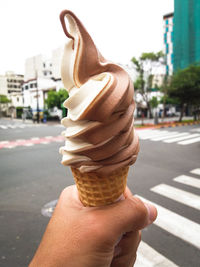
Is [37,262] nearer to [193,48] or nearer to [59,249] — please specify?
[59,249]

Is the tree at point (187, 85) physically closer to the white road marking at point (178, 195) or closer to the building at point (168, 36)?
the white road marking at point (178, 195)

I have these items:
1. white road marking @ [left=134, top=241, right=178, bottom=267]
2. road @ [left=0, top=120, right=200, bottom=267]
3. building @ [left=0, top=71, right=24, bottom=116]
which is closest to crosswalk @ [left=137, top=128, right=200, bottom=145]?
road @ [left=0, top=120, right=200, bottom=267]

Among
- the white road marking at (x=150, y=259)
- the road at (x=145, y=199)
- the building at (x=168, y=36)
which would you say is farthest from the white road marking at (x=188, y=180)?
the building at (x=168, y=36)

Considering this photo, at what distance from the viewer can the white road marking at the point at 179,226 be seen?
2671 mm

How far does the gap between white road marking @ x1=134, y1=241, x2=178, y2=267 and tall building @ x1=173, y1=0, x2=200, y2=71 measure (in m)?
36.7

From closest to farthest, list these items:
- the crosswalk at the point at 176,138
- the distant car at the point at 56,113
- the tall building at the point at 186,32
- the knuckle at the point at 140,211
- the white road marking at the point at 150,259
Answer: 1. the knuckle at the point at 140,211
2. the white road marking at the point at 150,259
3. the crosswalk at the point at 176,138
4. the distant car at the point at 56,113
5. the tall building at the point at 186,32

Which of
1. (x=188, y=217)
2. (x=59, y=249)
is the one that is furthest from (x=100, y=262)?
(x=188, y=217)

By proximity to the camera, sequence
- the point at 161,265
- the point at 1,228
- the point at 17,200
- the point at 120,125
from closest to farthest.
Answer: the point at 120,125
the point at 161,265
the point at 1,228
the point at 17,200

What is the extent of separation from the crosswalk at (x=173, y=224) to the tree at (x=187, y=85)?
587 inches

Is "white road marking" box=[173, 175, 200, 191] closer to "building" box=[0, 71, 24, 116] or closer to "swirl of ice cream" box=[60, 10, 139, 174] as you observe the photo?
"swirl of ice cream" box=[60, 10, 139, 174]

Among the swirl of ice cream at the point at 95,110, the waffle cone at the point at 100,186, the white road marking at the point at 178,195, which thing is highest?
the swirl of ice cream at the point at 95,110

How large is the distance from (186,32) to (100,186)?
4269 cm

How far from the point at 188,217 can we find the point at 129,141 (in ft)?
8.23

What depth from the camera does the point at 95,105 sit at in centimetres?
126
